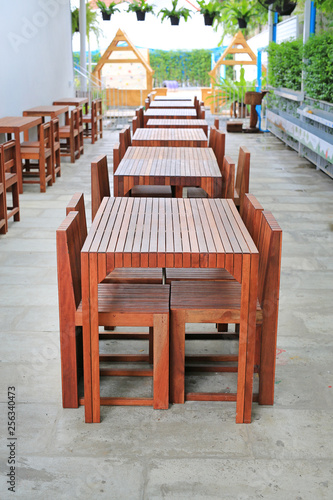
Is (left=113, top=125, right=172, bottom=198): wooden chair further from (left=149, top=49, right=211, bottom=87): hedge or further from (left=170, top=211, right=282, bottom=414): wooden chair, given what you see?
(left=149, top=49, right=211, bottom=87): hedge

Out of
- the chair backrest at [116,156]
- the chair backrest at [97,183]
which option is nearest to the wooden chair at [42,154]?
the chair backrest at [116,156]

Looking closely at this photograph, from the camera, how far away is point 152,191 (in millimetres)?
4707

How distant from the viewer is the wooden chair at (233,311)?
2369 mm

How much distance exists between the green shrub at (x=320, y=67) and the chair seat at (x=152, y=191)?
3417 mm

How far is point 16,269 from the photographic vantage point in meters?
4.20

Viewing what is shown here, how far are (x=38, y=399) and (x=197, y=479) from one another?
0.82 metres

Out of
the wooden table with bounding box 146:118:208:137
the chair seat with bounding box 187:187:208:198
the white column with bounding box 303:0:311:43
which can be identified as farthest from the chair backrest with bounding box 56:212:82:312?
the white column with bounding box 303:0:311:43

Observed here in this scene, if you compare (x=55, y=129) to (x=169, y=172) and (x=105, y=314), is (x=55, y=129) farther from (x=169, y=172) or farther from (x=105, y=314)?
(x=105, y=314)

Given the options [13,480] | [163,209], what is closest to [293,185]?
[163,209]

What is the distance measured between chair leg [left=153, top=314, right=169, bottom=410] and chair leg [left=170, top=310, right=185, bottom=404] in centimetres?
6

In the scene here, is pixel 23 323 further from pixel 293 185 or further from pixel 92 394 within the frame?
pixel 293 185

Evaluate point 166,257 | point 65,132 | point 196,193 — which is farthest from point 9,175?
point 65,132

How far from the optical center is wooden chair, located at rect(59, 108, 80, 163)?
8609mm

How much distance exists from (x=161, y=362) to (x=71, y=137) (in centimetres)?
672
